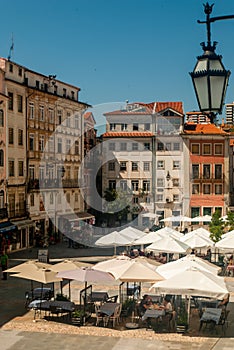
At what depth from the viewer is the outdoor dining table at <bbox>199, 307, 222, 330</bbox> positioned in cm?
1748

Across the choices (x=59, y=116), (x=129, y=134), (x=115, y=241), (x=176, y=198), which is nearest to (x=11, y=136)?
(x=59, y=116)

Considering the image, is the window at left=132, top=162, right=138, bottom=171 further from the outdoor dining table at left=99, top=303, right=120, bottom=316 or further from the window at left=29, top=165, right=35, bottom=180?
the outdoor dining table at left=99, top=303, right=120, bottom=316

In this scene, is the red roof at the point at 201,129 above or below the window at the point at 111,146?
above

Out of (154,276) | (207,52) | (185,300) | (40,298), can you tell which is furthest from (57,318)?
(207,52)

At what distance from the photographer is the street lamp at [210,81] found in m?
6.08

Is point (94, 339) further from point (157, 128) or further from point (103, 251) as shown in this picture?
point (157, 128)

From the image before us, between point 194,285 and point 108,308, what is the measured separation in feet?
11.6

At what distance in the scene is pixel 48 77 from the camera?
4612cm

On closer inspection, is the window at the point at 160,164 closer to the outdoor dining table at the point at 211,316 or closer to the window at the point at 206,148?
the window at the point at 206,148

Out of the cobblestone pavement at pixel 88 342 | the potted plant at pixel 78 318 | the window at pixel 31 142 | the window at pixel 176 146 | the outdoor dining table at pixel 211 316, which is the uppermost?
the window at pixel 176 146

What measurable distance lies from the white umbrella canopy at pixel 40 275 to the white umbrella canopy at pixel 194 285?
13.4 feet

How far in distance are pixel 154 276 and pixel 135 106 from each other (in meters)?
47.0

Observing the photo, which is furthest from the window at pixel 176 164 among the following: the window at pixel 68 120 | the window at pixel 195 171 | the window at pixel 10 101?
the window at pixel 10 101

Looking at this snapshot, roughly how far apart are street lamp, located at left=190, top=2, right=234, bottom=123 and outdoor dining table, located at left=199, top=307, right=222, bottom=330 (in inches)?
496
